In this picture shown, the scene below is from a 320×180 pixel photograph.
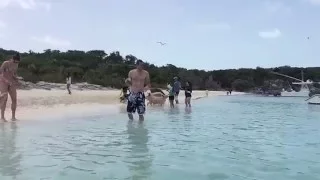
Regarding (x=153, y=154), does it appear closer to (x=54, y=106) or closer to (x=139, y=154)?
(x=139, y=154)

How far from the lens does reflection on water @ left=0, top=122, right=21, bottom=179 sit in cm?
490

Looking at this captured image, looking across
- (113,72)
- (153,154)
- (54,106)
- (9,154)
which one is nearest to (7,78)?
(9,154)

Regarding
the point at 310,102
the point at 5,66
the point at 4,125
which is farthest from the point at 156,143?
the point at 310,102

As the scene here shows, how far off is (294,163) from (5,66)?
7.63 m

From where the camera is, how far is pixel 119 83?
58.9 m

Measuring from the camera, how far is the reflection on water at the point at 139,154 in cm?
500

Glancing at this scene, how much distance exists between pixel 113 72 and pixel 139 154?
6374cm

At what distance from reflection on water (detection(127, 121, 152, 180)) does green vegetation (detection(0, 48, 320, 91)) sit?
16.3 metres

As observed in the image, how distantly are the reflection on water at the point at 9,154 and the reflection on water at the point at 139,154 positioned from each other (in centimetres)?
133

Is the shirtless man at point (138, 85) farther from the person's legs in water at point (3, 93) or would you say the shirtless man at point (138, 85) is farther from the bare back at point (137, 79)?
the person's legs in water at point (3, 93)

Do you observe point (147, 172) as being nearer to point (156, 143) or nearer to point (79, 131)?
point (156, 143)

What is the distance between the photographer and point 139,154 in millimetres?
6324

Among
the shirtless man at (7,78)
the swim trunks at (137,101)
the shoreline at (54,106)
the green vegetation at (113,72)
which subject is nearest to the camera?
the shirtless man at (7,78)

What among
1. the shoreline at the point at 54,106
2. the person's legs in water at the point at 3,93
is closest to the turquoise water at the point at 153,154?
the person's legs in water at the point at 3,93
